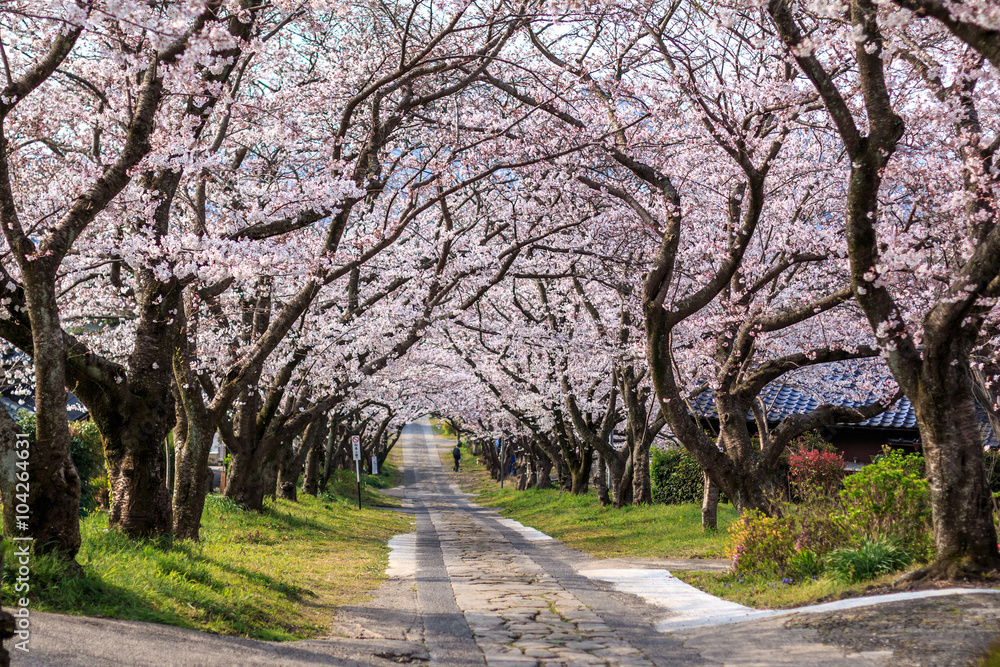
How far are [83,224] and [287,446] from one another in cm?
1832

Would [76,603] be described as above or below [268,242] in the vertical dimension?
below

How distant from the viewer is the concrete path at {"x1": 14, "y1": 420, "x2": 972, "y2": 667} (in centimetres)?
560

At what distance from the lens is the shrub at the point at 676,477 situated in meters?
22.0

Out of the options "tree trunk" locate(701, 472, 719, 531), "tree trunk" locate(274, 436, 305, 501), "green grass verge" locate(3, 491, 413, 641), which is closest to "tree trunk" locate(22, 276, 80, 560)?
"green grass verge" locate(3, 491, 413, 641)

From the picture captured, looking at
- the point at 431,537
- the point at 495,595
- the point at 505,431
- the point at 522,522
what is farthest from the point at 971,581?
the point at 505,431

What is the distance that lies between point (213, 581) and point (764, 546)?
6494 millimetres

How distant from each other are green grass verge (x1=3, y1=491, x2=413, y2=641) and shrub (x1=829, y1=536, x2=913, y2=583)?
18.1 feet

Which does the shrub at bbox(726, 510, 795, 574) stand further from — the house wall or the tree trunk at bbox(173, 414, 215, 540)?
the house wall

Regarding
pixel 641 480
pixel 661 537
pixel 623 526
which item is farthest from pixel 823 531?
pixel 641 480

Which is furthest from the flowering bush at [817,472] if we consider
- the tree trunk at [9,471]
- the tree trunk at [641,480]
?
the tree trunk at [641,480]

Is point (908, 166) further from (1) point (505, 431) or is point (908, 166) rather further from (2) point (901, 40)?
(1) point (505, 431)

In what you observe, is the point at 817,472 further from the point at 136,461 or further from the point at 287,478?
the point at 287,478

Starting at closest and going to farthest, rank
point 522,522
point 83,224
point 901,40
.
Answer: point 83,224
point 901,40
point 522,522

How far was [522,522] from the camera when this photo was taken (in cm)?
2414
